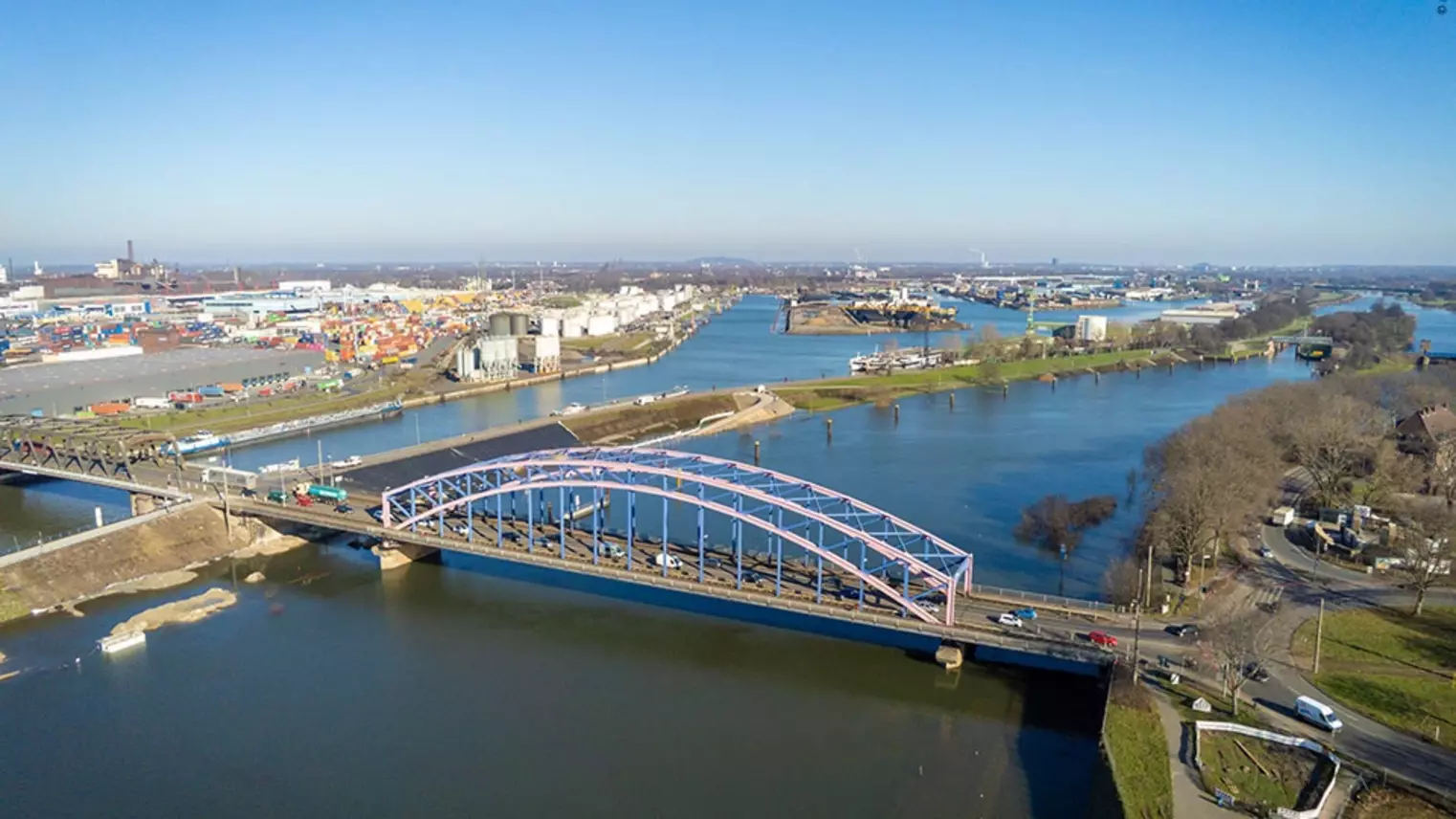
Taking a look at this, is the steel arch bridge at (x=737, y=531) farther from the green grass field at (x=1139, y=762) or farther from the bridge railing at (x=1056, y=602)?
the green grass field at (x=1139, y=762)

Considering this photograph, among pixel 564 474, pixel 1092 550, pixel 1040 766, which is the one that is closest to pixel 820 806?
pixel 1040 766

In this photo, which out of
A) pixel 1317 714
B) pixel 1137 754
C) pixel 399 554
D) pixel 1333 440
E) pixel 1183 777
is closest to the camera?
pixel 1183 777

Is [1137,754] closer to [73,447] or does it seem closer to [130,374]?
[73,447]

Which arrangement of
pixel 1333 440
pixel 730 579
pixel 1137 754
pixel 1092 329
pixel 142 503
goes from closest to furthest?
pixel 1137 754
pixel 730 579
pixel 1333 440
pixel 142 503
pixel 1092 329

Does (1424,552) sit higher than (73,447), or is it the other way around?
(1424,552)

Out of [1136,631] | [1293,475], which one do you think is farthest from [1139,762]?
[1293,475]

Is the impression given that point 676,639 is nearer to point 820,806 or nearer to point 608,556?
point 608,556

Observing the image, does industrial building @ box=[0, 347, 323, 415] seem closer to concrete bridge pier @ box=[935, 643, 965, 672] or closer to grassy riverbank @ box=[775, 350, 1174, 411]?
grassy riverbank @ box=[775, 350, 1174, 411]

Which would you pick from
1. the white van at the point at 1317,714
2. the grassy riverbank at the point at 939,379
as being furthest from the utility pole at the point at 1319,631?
the grassy riverbank at the point at 939,379
